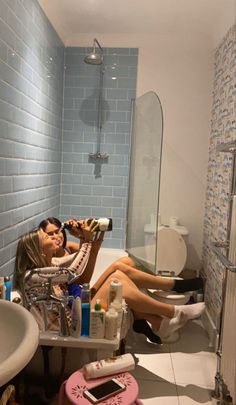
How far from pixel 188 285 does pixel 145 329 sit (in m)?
0.58

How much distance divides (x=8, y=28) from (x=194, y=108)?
197 cm

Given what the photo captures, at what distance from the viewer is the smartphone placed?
154cm

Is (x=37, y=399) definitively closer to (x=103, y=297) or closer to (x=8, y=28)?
(x=103, y=297)

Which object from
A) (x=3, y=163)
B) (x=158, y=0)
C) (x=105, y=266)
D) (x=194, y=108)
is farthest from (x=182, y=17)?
(x=105, y=266)

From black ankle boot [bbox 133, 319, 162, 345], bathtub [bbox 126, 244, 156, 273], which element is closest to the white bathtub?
bathtub [bbox 126, 244, 156, 273]

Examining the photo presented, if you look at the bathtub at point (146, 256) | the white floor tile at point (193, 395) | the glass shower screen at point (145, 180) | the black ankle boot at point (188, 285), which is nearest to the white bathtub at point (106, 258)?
the glass shower screen at point (145, 180)

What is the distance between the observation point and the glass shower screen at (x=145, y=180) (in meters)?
2.72

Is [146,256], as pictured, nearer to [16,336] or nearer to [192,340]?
[192,340]

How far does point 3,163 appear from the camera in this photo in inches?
78.8

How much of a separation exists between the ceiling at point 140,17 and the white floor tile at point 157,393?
263 centimetres

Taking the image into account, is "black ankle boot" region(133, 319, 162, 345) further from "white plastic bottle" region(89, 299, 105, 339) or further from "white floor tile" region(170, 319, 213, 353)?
"white plastic bottle" region(89, 299, 105, 339)

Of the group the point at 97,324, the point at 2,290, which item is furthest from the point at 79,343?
the point at 2,290

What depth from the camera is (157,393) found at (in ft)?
7.04

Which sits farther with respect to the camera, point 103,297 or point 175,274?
point 175,274
